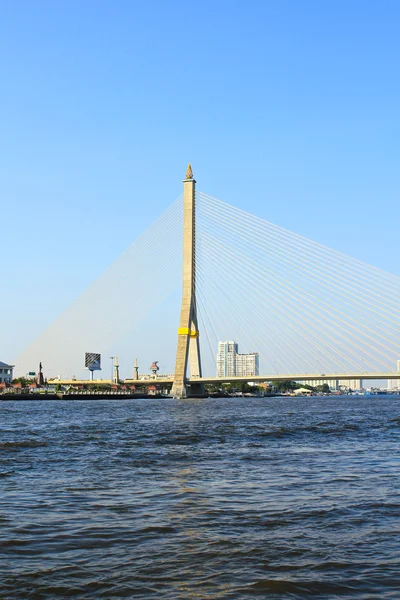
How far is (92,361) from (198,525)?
133 metres

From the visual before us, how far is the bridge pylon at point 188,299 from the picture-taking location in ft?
231

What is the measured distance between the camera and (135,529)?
866 cm

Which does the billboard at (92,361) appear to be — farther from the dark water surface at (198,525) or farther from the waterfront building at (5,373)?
the dark water surface at (198,525)

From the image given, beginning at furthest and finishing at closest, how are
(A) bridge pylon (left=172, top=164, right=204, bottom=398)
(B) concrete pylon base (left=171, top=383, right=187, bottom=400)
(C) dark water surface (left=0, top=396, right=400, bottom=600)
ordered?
(B) concrete pylon base (left=171, top=383, right=187, bottom=400), (A) bridge pylon (left=172, top=164, right=204, bottom=398), (C) dark water surface (left=0, top=396, right=400, bottom=600)

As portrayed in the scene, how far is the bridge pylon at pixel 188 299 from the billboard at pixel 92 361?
6357cm

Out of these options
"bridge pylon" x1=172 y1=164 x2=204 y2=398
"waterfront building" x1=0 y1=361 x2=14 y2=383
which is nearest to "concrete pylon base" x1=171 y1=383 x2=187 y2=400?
"bridge pylon" x1=172 y1=164 x2=204 y2=398

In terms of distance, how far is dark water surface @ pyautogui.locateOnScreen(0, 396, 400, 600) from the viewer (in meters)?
6.50

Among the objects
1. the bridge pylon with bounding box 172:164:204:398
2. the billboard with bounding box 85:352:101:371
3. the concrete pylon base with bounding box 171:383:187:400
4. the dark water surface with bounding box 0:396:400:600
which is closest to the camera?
the dark water surface with bounding box 0:396:400:600

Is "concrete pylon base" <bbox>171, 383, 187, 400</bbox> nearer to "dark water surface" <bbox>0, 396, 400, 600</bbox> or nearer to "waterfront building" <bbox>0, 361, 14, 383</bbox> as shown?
"dark water surface" <bbox>0, 396, 400, 600</bbox>

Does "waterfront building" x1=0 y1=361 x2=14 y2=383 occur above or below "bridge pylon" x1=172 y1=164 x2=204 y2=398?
below

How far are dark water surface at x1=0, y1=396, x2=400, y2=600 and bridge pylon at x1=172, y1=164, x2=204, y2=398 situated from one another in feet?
174

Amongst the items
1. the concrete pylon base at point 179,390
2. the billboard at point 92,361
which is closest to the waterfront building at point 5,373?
the billboard at point 92,361

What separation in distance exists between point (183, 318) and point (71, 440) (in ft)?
159

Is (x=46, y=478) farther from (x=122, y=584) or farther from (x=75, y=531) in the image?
(x=122, y=584)
